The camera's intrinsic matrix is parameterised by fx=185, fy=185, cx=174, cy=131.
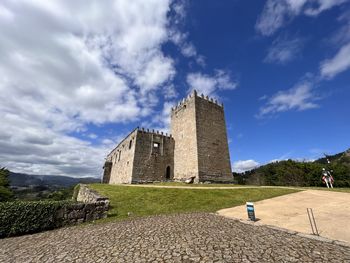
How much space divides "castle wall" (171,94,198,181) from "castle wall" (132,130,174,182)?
1.13m

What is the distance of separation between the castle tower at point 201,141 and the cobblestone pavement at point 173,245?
1678 centimetres

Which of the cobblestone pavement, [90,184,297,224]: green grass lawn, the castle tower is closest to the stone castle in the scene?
the castle tower

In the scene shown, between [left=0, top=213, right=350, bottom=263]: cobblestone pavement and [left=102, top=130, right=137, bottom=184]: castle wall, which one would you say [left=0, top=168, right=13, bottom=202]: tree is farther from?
[left=0, top=213, right=350, bottom=263]: cobblestone pavement

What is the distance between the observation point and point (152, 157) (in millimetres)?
27156

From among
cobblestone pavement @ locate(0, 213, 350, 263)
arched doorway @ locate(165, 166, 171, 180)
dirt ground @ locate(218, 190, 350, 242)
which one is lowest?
cobblestone pavement @ locate(0, 213, 350, 263)

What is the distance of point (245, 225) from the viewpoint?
720cm

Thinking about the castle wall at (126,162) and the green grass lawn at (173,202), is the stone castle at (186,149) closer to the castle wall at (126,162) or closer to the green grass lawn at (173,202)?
the castle wall at (126,162)

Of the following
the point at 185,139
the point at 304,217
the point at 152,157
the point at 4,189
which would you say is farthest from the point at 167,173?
A: the point at 304,217

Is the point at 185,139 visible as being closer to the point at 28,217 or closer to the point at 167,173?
the point at 167,173

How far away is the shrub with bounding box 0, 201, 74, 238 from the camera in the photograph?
7327 millimetres

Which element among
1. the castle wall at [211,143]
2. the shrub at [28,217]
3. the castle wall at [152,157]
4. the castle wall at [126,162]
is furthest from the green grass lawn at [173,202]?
the castle wall at [126,162]

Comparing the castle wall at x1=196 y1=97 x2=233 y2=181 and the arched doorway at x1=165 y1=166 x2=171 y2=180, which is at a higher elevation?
the castle wall at x1=196 y1=97 x2=233 y2=181

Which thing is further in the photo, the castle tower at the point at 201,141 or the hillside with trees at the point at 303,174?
the hillside with trees at the point at 303,174

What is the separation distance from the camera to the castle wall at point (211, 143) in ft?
80.3
